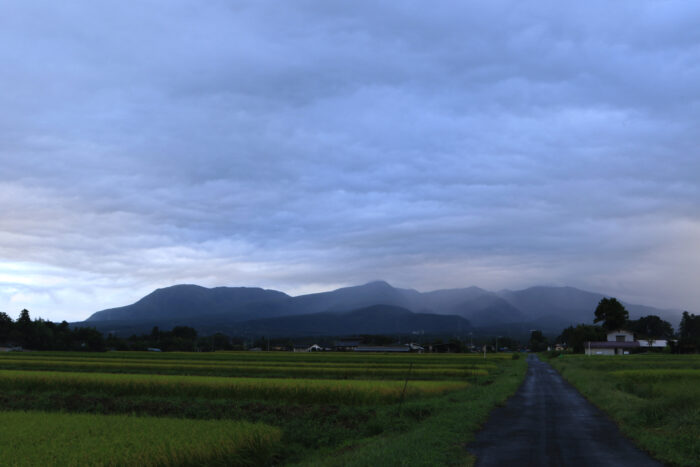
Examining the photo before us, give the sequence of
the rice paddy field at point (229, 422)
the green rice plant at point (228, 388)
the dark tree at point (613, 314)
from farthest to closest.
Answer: the dark tree at point (613, 314)
the green rice plant at point (228, 388)
the rice paddy field at point (229, 422)

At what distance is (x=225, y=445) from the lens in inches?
651

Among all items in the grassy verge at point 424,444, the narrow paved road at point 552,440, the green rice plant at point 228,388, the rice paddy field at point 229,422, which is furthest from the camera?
the green rice plant at point 228,388

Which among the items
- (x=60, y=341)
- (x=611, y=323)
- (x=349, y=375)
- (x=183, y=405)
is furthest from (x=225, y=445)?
(x=611, y=323)

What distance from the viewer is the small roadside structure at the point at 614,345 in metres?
138

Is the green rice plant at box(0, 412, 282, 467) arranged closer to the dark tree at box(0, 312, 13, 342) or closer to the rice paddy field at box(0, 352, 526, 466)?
the rice paddy field at box(0, 352, 526, 466)

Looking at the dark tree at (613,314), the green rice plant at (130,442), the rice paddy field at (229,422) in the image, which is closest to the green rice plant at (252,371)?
the rice paddy field at (229,422)

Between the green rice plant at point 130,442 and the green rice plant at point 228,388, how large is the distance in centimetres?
1140

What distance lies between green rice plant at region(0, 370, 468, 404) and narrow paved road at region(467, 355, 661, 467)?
22.7ft

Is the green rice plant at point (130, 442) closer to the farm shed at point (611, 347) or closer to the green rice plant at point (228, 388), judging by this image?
the green rice plant at point (228, 388)

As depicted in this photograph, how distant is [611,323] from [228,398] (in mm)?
167472

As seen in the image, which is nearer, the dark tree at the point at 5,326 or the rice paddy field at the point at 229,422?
the rice paddy field at the point at 229,422

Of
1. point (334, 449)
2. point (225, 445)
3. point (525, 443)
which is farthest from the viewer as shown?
point (334, 449)

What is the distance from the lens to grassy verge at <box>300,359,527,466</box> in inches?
599

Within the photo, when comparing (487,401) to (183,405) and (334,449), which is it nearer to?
(334,449)
